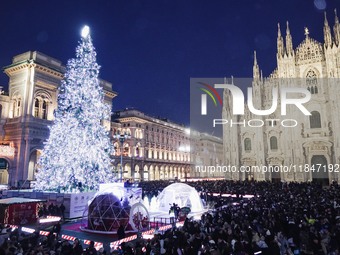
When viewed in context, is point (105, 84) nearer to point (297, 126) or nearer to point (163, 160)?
point (163, 160)

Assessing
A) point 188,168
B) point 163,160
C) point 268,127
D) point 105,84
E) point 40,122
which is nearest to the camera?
point 40,122

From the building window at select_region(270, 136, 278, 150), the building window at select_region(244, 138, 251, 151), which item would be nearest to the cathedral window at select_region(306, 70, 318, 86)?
the building window at select_region(270, 136, 278, 150)

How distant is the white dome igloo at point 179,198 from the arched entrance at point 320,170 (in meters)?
25.5

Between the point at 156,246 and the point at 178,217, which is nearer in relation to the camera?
the point at 156,246

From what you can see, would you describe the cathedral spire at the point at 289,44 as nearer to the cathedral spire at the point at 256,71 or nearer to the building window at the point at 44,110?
the cathedral spire at the point at 256,71

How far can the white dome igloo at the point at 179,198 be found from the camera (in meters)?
20.5

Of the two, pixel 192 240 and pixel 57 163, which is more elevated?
pixel 57 163

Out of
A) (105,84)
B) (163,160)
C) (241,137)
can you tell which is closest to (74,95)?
(105,84)

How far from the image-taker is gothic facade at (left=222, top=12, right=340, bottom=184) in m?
37.8

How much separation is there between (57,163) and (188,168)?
5849 cm

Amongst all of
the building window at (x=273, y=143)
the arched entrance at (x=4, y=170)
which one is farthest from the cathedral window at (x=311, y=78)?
the arched entrance at (x=4, y=170)

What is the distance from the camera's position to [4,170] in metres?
32.9

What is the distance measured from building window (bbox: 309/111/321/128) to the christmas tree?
104 feet

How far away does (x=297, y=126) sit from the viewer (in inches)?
1537
